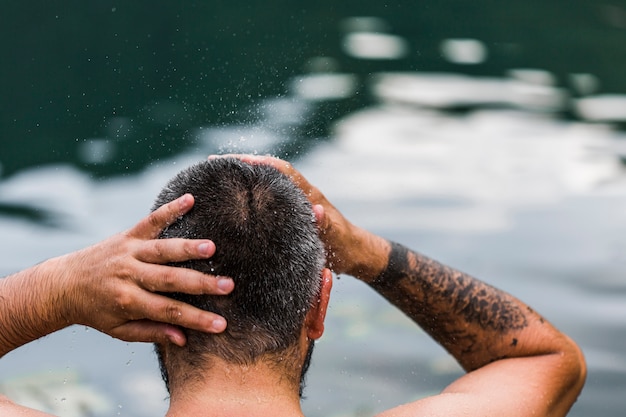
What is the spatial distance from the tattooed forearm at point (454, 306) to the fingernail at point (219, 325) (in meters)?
0.96

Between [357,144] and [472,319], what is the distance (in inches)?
88.3

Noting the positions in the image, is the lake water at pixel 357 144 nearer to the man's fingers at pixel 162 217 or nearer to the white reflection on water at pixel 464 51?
the white reflection on water at pixel 464 51

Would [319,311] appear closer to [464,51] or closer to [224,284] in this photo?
[224,284]

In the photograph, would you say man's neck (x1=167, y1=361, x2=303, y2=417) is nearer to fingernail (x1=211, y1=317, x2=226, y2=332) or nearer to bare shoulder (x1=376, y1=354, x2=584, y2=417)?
fingernail (x1=211, y1=317, x2=226, y2=332)

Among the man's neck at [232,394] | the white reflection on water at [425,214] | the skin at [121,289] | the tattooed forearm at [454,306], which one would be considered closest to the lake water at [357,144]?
the white reflection on water at [425,214]

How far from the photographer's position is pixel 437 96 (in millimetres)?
5605

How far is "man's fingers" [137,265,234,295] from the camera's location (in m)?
2.01

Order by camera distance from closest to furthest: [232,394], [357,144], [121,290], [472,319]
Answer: [232,394] < [121,290] < [472,319] < [357,144]

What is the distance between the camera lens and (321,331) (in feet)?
7.14

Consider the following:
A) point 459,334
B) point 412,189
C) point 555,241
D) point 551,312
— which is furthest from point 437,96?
point 459,334

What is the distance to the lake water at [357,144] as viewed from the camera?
3.92 m

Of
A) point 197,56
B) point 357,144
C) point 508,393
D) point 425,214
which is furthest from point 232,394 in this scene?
point 197,56

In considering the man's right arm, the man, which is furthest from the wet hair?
the man's right arm

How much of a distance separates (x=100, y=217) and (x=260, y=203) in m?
2.59
